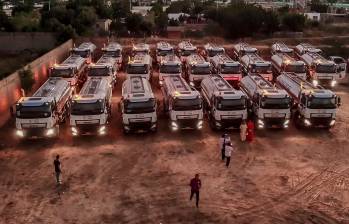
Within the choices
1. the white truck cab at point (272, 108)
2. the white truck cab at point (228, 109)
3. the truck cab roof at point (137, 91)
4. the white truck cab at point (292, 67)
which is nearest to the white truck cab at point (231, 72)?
the white truck cab at point (292, 67)

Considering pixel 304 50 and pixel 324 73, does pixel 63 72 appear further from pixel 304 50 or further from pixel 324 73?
pixel 304 50

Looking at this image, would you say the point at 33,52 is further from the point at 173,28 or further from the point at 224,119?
the point at 224,119

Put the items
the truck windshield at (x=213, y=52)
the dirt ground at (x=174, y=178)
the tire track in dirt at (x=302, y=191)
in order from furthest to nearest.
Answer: the truck windshield at (x=213, y=52), the tire track in dirt at (x=302, y=191), the dirt ground at (x=174, y=178)

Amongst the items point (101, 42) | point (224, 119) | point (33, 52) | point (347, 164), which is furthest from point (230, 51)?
point (347, 164)

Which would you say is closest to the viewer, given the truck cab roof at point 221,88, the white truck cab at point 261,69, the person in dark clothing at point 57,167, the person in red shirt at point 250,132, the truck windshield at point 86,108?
the person in dark clothing at point 57,167

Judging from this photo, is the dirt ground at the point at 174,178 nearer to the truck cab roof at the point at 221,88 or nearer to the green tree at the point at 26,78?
the truck cab roof at the point at 221,88

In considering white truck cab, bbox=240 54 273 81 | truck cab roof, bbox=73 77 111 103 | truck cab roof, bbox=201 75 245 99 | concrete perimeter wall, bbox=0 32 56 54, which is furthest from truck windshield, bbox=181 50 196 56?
concrete perimeter wall, bbox=0 32 56 54

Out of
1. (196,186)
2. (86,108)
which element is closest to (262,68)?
(86,108)

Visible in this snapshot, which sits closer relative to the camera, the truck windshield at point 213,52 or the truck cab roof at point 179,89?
the truck cab roof at point 179,89
